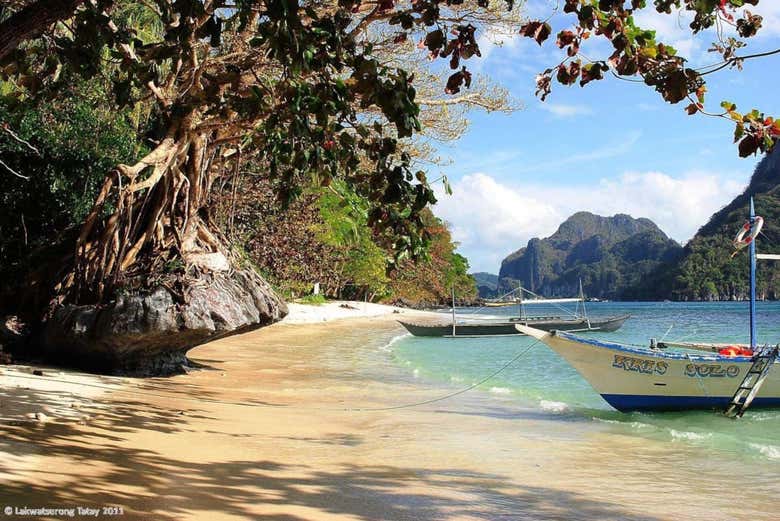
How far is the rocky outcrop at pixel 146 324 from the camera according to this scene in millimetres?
8219

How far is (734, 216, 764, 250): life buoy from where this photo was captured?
9.43m

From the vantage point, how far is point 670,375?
30.3ft

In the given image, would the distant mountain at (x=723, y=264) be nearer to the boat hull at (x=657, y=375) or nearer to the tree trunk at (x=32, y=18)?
the boat hull at (x=657, y=375)

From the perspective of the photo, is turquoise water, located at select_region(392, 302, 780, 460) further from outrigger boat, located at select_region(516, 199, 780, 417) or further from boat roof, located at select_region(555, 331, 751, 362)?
boat roof, located at select_region(555, 331, 751, 362)

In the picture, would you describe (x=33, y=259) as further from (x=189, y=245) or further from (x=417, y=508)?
(x=417, y=508)

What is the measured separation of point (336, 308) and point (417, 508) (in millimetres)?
32612

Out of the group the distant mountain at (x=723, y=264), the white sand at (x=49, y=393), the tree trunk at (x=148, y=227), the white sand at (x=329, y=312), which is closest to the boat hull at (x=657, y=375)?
the tree trunk at (x=148, y=227)

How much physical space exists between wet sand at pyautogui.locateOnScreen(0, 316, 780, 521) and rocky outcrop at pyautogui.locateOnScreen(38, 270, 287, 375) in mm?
531

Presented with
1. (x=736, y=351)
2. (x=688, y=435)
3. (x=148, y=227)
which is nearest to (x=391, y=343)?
(x=736, y=351)

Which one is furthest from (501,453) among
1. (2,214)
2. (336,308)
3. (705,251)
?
(705,251)

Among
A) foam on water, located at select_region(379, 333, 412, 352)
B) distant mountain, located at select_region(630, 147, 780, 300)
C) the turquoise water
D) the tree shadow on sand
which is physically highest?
distant mountain, located at select_region(630, 147, 780, 300)

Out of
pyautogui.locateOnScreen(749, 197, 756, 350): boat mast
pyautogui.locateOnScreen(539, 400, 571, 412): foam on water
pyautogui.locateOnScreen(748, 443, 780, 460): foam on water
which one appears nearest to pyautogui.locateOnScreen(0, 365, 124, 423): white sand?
pyautogui.locateOnScreen(539, 400, 571, 412): foam on water

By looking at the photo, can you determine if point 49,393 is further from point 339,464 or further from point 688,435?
point 688,435

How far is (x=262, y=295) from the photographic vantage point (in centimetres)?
953
